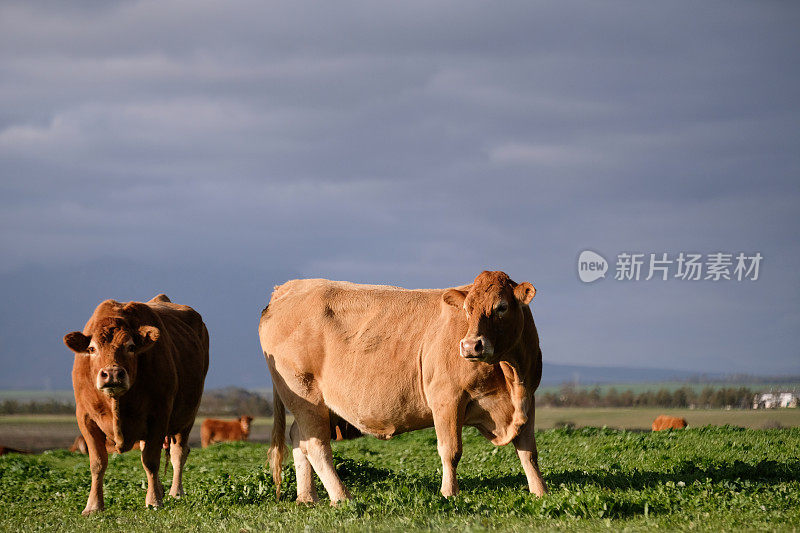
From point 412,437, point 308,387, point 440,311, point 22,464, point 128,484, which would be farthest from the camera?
point 412,437

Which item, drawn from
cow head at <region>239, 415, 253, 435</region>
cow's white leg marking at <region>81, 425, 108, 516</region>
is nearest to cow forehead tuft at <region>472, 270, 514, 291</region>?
cow's white leg marking at <region>81, 425, 108, 516</region>

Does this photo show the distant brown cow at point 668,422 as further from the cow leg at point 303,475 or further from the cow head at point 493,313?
the cow head at point 493,313

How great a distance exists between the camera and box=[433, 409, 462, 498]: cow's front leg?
1183cm

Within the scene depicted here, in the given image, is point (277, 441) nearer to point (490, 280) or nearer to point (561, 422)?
point (490, 280)

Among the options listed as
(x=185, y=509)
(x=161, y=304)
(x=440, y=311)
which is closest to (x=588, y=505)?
(x=440, y=311)

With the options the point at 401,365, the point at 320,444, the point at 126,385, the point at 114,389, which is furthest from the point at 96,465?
the point at 401,365

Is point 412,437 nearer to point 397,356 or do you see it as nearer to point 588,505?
point 397,356

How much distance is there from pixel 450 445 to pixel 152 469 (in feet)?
19.5

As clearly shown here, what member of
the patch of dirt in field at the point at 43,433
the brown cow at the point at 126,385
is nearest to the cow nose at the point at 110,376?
the brown cow at the point at 126,385

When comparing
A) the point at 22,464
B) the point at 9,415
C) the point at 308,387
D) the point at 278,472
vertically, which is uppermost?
the point at 308,387

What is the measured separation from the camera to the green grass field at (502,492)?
9.70 metres

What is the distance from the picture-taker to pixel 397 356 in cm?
1283

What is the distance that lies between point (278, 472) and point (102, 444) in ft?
10.6

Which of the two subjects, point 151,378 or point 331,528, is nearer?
point 331,528
